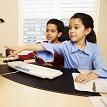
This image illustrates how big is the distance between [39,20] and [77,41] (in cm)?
199

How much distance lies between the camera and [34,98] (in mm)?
850

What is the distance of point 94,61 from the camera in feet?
4.99

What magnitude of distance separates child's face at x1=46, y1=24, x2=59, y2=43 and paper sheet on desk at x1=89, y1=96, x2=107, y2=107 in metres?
1.37

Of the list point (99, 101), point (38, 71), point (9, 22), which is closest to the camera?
point (99, 101)

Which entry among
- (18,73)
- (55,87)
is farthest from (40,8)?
(55,87)

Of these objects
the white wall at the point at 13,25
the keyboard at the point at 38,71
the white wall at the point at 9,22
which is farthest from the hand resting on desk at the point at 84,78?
the white wall at the point at 9,22

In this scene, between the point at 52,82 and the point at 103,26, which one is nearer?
the point at 52,82

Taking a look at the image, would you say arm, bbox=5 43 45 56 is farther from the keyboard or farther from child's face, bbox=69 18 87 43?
child's face, bbox=69 18 87 43

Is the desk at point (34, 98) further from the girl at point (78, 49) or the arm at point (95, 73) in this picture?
the girl at point (78, 49)

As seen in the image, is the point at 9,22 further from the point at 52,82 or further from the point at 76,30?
the point at 52,82

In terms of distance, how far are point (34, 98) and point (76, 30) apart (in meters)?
0.88

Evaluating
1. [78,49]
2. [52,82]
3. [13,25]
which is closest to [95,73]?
[52,82]

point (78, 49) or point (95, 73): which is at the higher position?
point (78, 49)

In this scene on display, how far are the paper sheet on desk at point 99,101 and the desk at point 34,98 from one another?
0.7 inches
